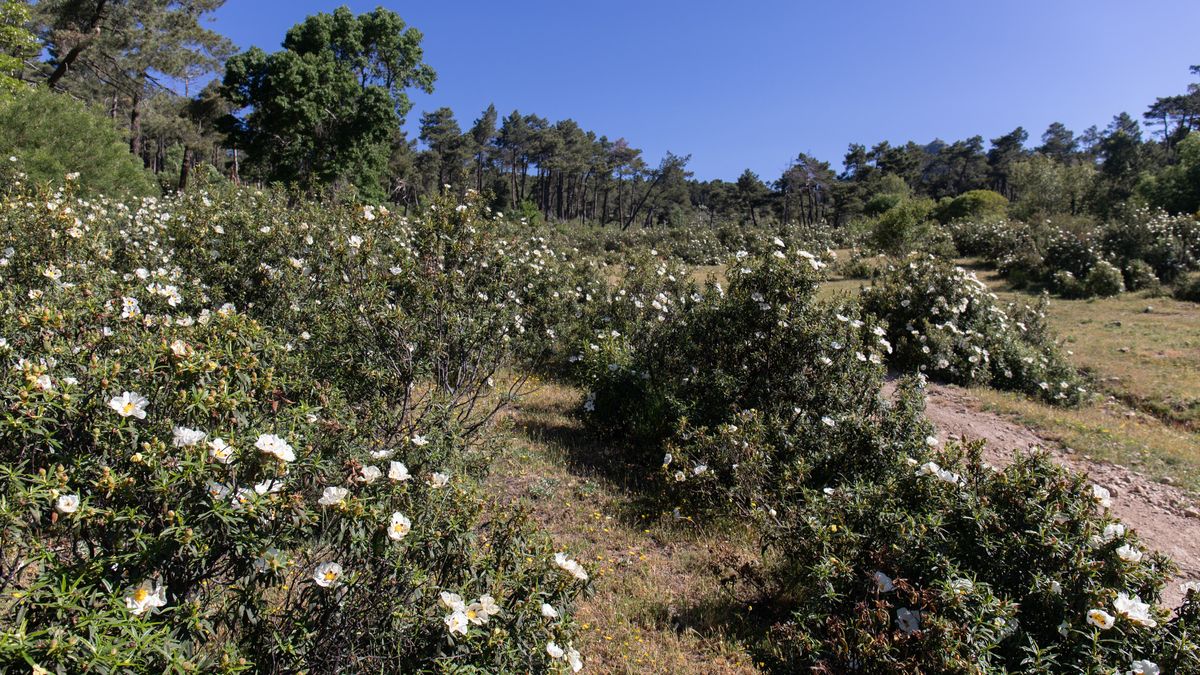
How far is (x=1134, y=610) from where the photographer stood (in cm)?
226

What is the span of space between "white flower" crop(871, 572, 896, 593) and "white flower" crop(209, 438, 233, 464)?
2.66m

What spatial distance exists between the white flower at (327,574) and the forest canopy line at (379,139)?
4281 millimetres

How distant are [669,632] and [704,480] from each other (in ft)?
4.23

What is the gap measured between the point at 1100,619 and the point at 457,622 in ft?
7.66

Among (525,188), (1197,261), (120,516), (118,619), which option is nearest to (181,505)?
(120,516)

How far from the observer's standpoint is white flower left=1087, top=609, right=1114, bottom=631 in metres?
2.23

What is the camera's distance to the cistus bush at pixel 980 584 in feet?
7.61

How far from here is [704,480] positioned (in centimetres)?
435

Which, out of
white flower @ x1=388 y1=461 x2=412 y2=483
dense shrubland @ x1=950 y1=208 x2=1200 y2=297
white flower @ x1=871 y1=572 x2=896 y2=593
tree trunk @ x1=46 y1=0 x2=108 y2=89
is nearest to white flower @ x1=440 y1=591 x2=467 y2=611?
white flower @ x1=388 y1=461 x2=412 y2=483

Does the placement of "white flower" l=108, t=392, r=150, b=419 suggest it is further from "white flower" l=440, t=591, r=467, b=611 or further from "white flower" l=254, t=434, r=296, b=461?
"white flower" l=440, t=591, r=467, b=611

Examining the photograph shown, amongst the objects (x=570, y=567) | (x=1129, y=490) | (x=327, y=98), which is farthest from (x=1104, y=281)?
(x=327, y=98)

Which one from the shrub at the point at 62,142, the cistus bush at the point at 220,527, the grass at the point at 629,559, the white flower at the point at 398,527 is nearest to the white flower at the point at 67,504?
the cistus bush at the point at 220,527

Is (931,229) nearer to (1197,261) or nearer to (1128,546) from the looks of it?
(1197,261)

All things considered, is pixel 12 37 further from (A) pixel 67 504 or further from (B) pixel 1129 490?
(B) pixel 1129 490
